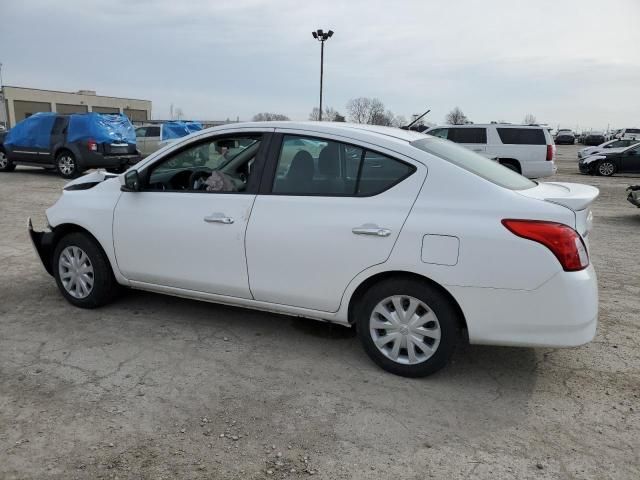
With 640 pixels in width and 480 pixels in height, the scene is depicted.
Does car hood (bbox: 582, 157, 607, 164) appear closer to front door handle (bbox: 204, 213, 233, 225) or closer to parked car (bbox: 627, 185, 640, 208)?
parked car (bbox: 627, 185, 640, 208)

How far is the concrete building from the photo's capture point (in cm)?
5809

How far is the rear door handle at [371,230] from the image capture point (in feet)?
10.8

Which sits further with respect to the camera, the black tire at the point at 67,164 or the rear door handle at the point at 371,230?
the black tire at the point at 67,164

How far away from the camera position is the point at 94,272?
445 centimetres

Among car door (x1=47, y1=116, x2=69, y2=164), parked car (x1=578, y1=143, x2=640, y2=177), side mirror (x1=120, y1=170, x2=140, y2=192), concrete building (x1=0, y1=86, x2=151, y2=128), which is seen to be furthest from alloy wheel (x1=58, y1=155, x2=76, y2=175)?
concrete building (x1=0, y1=86, x2=151, y2=128)

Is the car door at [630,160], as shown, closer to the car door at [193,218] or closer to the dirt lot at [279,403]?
the dirt lot at [279,403]

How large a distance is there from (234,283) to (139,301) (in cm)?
148

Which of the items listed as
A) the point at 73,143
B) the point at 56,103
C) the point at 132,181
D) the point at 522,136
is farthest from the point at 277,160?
the point at 56,103

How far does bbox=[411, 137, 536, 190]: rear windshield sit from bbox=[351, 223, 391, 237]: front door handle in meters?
0.63

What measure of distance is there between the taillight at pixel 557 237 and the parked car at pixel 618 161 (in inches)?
780

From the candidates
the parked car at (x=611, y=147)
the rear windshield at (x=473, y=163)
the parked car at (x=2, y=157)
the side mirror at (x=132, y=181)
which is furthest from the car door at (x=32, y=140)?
the parked car at (x=611, y=147)

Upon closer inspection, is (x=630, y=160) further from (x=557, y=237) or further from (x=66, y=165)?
(x=557, y=237)

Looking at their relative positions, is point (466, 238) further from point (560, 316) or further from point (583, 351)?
point (583, 351)

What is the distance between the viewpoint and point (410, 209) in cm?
327
